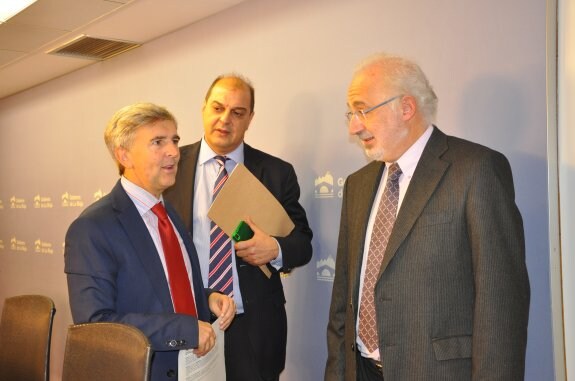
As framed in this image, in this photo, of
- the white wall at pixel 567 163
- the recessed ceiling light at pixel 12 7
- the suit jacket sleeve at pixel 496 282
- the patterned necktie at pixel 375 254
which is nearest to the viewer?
the white wall at pixel 567 163

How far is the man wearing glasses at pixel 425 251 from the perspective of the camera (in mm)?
1865

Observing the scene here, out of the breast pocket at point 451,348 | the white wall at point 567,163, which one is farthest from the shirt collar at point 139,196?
the white wall at point 567,163

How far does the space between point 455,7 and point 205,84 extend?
84.3 inches

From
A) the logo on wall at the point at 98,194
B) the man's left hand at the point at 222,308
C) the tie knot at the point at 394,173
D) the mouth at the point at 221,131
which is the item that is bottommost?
the man's left hand at the point at 222,308

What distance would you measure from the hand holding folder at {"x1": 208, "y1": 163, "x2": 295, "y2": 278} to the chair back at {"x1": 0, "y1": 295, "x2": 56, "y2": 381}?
90 centimetres

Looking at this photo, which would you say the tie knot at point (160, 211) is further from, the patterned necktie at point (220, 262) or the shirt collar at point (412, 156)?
the shirt collar at point (412, 156)

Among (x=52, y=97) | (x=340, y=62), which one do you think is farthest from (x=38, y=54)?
(x=340, y=62)

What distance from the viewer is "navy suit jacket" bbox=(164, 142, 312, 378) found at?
296cm

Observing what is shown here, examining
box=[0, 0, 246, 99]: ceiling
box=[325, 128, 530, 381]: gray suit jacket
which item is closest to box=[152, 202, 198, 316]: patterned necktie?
box=[325, 128, 530, 381]: gray suit jacket

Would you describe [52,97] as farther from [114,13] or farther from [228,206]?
[228,206]

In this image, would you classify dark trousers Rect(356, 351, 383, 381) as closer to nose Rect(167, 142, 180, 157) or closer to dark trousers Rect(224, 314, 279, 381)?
dark trousers Rect(224, 314, 279, 381)

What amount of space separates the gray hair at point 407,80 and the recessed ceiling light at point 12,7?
9.28 ft

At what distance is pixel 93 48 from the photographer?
534 cm

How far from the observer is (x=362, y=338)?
219 centimetres
